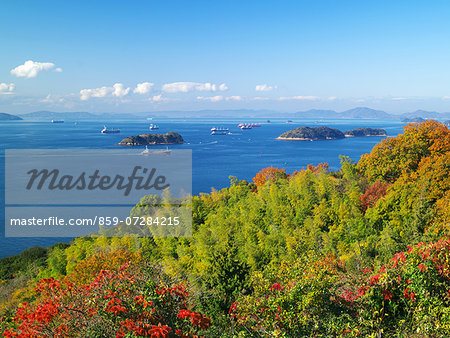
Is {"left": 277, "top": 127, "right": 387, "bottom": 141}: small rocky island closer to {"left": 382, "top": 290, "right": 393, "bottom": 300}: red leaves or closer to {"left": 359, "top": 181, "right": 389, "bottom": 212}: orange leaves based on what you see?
{"left": 359, "top": 181, "right": 389, "bottom": 212}: orange leaves

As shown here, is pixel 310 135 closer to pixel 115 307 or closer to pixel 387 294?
pixel 387 294

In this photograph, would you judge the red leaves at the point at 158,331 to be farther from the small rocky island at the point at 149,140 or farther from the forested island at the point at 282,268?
the small rocky island at the point at 149,140

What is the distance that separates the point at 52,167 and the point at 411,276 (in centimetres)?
7103

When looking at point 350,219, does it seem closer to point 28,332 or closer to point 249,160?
point 28,332

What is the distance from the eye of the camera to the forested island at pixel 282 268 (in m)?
6.20

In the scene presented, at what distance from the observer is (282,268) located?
923cm

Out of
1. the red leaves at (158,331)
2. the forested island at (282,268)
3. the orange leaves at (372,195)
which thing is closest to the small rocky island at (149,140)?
the forested island at (282,268)

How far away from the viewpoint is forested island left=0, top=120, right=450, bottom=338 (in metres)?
6.20

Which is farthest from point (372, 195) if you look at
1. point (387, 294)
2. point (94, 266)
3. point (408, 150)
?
point (94, 266)

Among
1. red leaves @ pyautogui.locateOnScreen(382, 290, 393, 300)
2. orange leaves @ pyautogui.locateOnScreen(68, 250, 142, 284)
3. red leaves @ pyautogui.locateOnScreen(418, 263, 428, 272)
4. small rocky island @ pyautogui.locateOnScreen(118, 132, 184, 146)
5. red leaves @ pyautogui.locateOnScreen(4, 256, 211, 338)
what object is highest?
small rocky island @ pyautogui.locateOnScreen(118, 132, 184, 146)

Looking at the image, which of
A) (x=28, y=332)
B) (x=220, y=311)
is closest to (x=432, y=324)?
(x=28, y=332)

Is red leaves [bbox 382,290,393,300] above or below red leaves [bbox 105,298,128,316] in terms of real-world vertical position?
below

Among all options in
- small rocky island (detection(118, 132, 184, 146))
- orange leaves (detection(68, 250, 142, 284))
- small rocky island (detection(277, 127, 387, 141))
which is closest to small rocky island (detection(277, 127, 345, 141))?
small rocky island (detection(277, 127, 387, 141))

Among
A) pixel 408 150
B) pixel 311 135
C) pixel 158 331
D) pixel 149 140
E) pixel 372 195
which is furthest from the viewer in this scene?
pixel 311 135
